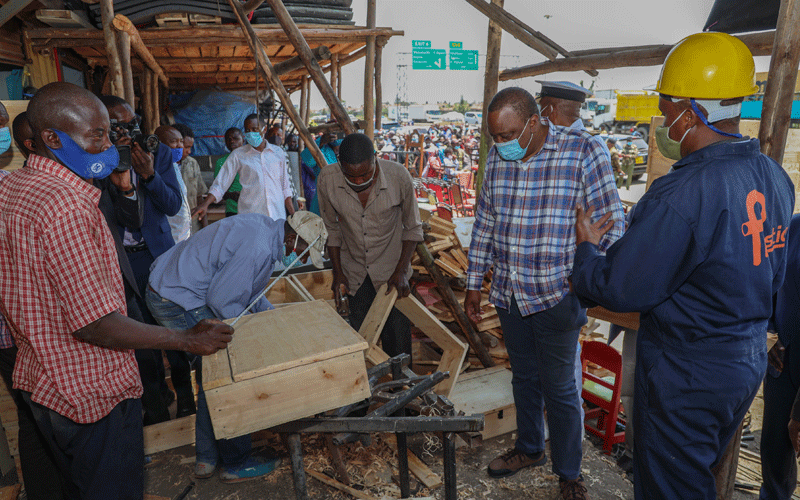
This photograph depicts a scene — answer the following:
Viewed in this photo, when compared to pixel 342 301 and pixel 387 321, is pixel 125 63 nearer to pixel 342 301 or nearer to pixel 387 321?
pixel 342 301

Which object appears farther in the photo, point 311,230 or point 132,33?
point 132,33

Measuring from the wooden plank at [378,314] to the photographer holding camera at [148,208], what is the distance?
1669 millimetres

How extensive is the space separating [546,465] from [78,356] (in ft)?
9.40

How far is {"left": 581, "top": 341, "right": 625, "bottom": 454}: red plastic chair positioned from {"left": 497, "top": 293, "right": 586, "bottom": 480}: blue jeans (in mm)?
660

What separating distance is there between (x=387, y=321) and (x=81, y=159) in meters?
2.41

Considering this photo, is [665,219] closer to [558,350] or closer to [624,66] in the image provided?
[558,350]

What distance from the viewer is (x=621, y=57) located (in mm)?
4086

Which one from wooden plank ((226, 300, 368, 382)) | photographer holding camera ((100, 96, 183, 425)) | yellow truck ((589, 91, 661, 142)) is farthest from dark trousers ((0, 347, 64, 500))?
yellow truck ((589, 91, 661, 142))

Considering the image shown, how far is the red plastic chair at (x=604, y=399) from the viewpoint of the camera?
3428 mm

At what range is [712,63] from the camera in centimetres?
176

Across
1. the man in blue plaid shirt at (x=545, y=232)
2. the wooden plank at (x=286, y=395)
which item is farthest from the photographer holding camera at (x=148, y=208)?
the man in blue plaid shirt at (x=545, y=232)

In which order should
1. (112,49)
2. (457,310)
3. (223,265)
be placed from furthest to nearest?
(112,49), (457,310), (223,265)

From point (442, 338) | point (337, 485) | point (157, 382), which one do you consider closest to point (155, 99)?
point (157, 382)

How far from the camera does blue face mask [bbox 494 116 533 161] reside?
2646 mm
